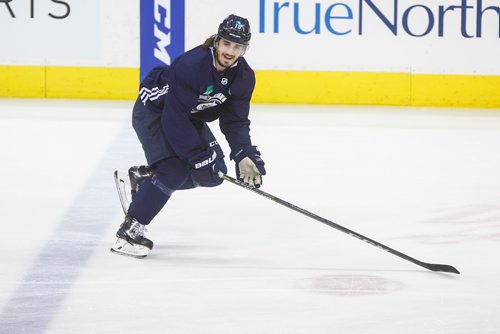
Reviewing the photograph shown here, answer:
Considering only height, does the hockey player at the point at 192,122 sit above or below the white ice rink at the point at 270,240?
above

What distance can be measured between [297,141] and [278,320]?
10.4ft

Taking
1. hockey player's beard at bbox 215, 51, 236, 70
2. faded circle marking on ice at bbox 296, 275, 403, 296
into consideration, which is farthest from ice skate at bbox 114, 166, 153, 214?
faded circle marking on ice at bbox 296, 275, 403, 296

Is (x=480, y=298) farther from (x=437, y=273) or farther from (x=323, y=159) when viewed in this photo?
(x=323, y=159)

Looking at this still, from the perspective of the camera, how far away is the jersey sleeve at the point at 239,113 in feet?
11.7

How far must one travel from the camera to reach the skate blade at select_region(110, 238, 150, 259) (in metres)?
3.57

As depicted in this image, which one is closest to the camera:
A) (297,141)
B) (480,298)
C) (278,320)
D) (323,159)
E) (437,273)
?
(278,320)

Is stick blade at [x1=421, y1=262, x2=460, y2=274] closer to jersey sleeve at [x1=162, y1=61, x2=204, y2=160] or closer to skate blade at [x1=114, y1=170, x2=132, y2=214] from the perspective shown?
jersey sleeve at [x1=162, y1=61, x2=204, y2=160]

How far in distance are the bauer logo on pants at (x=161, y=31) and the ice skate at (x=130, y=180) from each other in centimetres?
343

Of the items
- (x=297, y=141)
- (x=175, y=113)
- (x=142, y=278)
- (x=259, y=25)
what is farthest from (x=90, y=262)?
(x=259, y=25)

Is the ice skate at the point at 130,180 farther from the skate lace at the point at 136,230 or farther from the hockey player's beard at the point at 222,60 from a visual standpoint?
the hockey player's beard at the point at 222,60

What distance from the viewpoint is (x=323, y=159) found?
5543 mm

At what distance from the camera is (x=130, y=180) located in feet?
13.0

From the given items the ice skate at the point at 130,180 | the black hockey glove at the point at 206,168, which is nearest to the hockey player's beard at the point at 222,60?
the black hockey glove at the point at 206,168

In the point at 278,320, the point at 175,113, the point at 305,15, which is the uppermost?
the point at 305,15
